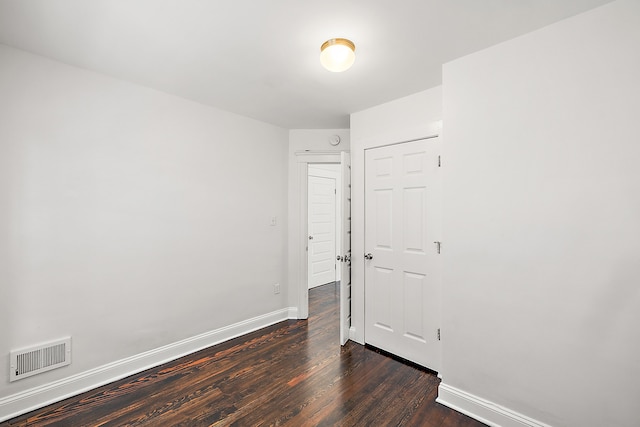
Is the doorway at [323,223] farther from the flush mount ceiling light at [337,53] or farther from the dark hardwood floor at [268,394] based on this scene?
the flush mount ceiling light at [337,53]

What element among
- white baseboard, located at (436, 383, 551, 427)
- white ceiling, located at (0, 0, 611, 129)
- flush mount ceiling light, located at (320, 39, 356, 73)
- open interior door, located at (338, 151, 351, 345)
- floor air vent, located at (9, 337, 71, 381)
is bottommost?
white baseboard, located at (436, 383, 551, 427)

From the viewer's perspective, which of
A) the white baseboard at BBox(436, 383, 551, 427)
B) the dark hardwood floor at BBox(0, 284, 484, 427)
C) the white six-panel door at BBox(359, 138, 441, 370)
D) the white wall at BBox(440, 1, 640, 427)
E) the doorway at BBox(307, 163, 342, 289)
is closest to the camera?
the white wall at BBox(440, 1, 640, 427)

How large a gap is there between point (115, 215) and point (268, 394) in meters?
1.93

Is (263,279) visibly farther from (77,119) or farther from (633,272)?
(633,272)

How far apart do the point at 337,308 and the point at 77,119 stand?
3.59 metres

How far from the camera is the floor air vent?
1889mm

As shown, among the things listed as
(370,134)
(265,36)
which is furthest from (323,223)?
(265,36)

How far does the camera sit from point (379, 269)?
9.37 ft

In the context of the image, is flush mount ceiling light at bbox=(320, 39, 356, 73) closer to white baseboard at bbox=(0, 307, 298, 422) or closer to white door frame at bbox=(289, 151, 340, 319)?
white door frame at bbox=(289, 151, 340, 319)

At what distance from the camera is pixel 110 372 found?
2.27 metres

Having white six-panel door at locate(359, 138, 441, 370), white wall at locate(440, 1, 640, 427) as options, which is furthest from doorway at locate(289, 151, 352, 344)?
white wall at locate(440, 1, 640, 427)

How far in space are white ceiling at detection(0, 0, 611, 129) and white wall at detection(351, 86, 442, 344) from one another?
17 centimetres

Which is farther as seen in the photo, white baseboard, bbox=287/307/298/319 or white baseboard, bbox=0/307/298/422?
white baseboard, bbox=287/307/298/319

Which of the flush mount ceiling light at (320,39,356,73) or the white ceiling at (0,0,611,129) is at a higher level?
the white ceiling at (0,0,611,129)
